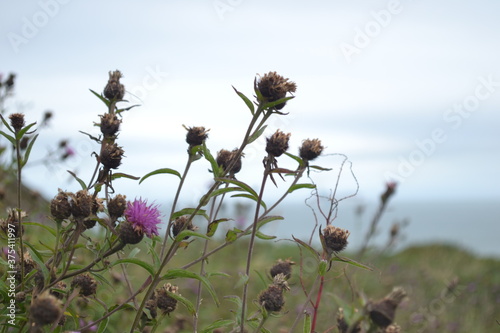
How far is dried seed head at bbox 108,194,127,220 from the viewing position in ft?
5.24

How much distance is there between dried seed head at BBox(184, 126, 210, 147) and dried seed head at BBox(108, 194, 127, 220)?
1.31 feet

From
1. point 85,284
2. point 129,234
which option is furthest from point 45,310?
point 85,284

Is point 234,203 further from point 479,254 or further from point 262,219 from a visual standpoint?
point 479,254

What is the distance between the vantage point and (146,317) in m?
1.83

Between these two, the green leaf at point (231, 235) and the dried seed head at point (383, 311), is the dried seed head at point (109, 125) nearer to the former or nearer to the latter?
A: the green leaf at point (231, 235)

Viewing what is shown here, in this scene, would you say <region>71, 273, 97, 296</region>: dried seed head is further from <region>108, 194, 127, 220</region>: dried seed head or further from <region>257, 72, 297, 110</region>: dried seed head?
<region>257, 72, 297, 110</region>: dried seed head

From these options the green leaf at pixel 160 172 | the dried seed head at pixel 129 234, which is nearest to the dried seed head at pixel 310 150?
the green leaf at pixel 160 172

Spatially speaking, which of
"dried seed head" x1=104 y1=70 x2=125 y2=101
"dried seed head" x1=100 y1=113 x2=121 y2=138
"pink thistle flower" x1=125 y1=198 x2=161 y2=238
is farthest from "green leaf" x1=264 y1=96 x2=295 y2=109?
"dried seed head" x1=104 y1=70 x2=125 y2=101

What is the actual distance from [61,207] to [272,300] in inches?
28.9

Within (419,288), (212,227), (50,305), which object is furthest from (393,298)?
(419,288)

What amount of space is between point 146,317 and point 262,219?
548 millimetres

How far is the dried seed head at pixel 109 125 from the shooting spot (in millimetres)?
1903

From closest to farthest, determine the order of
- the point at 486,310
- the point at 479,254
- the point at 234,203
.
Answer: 1. the point at 234,203
2. the point at 486,310
3. the point at 479,254

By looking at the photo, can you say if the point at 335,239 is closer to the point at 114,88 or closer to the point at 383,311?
the point at 383,311
